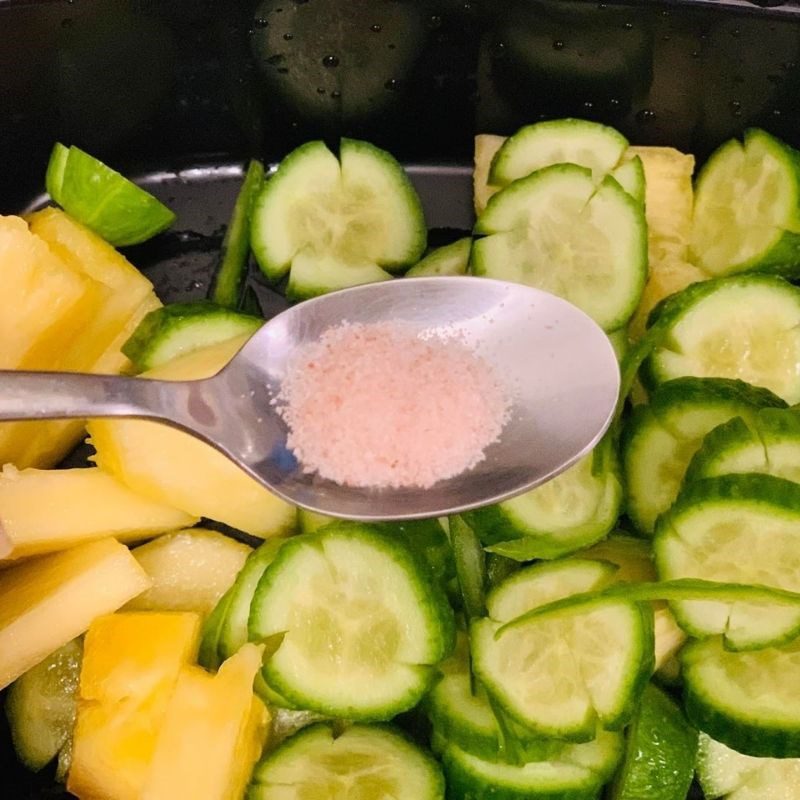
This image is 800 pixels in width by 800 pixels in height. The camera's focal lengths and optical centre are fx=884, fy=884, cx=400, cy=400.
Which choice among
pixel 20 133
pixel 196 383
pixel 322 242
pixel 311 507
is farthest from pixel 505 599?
pixel 20 133

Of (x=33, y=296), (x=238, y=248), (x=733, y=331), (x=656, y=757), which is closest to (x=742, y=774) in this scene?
(x=656, y=757)

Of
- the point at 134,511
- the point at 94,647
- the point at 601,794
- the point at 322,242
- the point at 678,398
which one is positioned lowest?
the point at 601,794

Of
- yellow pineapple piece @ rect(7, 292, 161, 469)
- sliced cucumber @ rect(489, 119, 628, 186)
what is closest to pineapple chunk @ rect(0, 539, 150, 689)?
yellow pineapple piece @ rect(7, 292, 161, 469)

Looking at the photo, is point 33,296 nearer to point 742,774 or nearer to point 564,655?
point 564,655

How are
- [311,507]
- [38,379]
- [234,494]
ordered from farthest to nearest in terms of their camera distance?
[234,494]
[311,507]
[38,379]

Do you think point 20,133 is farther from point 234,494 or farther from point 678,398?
point 678,398

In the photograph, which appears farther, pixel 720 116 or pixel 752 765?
pixel 720 116

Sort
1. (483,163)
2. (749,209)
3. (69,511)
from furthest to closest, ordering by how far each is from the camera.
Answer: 1. (483,163)
2. (749,209)
3. (69,511)
